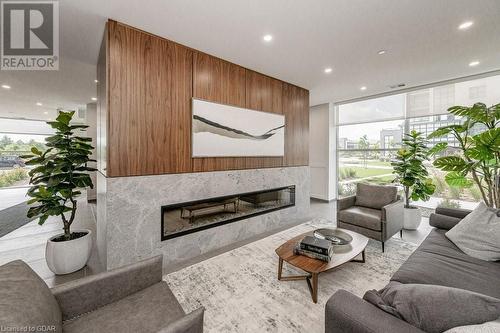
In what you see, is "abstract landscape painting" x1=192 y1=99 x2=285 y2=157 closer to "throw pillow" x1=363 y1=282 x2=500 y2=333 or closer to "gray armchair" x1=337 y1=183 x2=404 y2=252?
"gray armchair" x1=337 y1=183 x2=404 y2=252

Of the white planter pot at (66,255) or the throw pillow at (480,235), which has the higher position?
the throw pillow at (480,235)

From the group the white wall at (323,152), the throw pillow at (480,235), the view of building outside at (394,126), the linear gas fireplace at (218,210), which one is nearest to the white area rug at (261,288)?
the linear gas fireplace at (218,210)

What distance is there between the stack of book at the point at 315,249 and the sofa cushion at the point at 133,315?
4.39 feet

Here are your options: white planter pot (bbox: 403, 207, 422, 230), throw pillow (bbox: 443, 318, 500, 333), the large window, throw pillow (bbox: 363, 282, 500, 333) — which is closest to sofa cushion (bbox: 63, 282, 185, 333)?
throw pillow (bbox: 363, 282, 500, 333)

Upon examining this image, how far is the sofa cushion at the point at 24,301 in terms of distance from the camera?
0.79 metres

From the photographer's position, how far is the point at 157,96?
99.1 inches

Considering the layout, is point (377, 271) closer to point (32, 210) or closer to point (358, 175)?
point (358, 175)

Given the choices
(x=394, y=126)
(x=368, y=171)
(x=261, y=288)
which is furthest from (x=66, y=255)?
(x=394, y=126)

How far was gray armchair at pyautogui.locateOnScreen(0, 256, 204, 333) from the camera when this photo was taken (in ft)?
2.88

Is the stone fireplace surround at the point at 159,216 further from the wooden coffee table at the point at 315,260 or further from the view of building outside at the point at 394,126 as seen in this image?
the view of building outside at the point at 394,126

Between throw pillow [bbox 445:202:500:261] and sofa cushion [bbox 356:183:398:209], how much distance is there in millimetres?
1073

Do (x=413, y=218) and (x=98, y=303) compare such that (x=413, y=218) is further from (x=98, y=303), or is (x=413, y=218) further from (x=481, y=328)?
(x=98, y=303)

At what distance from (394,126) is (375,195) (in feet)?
7.63

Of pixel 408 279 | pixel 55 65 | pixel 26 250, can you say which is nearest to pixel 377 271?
pixel 408 279
